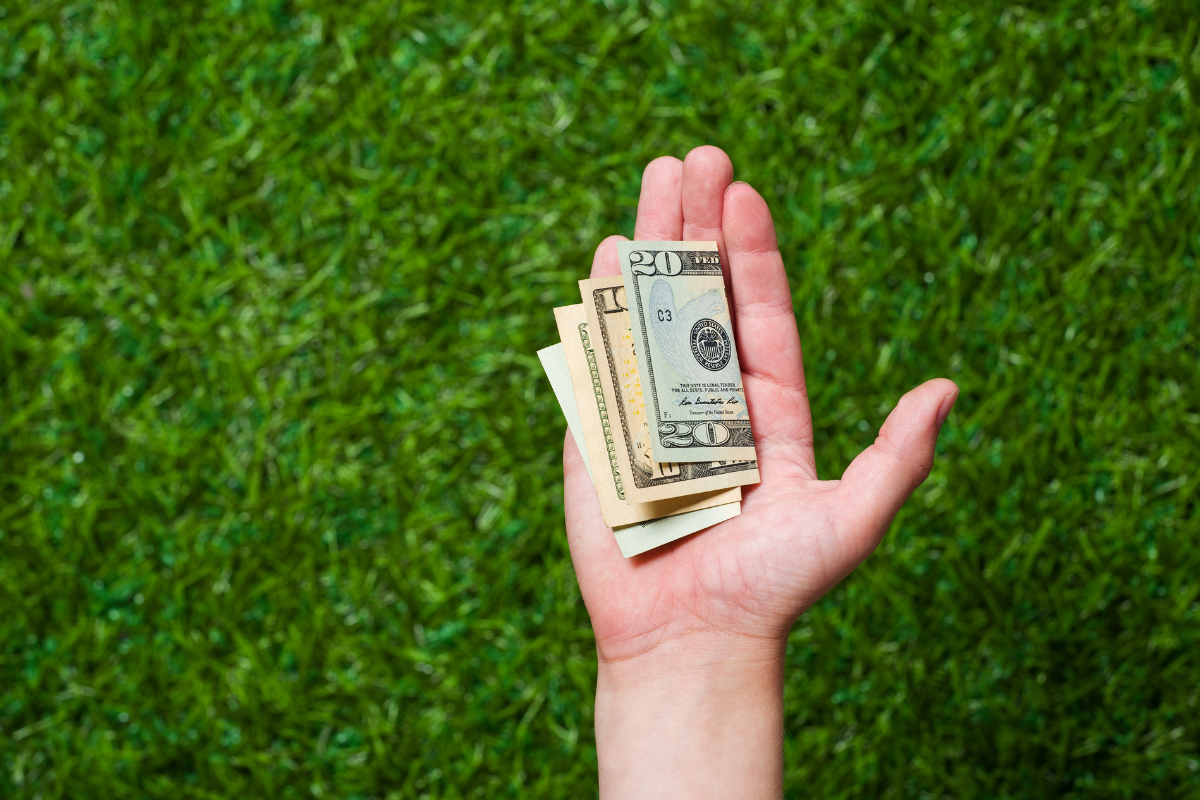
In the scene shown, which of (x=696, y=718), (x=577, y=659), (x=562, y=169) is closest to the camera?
(x=696, y=718)

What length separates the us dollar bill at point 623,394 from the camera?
1.75 meters

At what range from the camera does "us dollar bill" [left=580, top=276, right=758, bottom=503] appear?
175 cm

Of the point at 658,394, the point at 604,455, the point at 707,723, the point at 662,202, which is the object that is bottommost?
the point at 707,723

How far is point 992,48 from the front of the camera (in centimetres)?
276

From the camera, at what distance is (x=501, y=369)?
8.68 ft

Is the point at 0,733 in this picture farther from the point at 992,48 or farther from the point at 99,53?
the point at 992,48

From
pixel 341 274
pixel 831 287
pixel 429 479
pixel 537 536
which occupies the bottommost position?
pixel 537 536

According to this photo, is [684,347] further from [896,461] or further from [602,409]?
[896,461]

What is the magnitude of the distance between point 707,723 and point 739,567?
31 cm

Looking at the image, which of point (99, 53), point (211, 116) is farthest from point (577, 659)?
point (99, 53)

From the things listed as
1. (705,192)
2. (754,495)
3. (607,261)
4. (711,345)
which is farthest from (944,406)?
(607,261)

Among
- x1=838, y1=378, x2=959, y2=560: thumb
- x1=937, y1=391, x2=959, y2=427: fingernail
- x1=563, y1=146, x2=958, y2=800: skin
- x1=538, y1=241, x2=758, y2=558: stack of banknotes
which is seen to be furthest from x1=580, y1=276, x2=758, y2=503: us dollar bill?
x1=937, y1=391, x2=959, y2=427: fingernail

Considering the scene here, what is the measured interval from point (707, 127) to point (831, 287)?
0.64 m

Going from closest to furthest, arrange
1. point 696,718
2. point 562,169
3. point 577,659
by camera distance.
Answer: point 696,718 → point 577,659 → point 562,169
